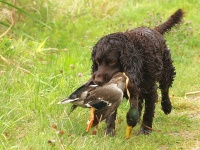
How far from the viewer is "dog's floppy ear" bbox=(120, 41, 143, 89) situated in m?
4.16

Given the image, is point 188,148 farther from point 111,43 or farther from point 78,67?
point 78,67

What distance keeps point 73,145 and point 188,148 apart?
1.21 meters

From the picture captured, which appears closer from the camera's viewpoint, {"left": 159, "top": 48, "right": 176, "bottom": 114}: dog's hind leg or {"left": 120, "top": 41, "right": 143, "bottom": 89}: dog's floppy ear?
{"left": 120, "top": 41, "right": 143, "bottom": 89}: dog's floppy ear

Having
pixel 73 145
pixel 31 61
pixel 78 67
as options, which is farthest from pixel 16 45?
pixel 73 145

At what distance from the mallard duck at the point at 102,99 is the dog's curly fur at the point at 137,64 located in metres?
0.20

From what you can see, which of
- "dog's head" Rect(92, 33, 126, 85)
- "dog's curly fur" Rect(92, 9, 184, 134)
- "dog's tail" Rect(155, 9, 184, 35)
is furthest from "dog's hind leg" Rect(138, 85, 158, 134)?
"dog's tail" Rect(155, 9, 184, 35)

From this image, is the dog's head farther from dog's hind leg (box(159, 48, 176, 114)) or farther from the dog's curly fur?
dog's hind leg (box(159, 48, 176, 114))

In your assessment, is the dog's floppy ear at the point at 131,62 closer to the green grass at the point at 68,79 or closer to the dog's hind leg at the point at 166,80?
the green grass at the point at 68,79

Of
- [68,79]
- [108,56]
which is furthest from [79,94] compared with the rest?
[68,79]

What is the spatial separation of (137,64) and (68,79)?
4.46 feet

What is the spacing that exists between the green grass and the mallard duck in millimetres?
276

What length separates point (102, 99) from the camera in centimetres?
375

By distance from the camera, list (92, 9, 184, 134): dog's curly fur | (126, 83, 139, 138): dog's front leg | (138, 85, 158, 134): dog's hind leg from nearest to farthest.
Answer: (126, 83, 139, 138): dog's front leg
(92, 9, 184, 134): dog's curly fur
(138, 85, 158, 134): dog's hind leg

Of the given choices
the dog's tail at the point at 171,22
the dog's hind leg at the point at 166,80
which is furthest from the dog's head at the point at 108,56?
the dog's tail at the point at 171,22
